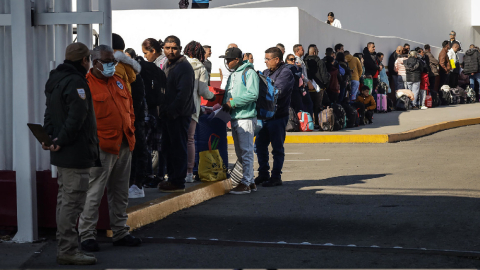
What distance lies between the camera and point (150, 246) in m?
6.15

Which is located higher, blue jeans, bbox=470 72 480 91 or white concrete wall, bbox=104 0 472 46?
white concrete wall, bbox=104 0 472 46

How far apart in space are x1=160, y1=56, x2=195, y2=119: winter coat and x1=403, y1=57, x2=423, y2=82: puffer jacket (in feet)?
55.2

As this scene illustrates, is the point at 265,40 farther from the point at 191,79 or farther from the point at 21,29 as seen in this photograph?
the point at 21,29

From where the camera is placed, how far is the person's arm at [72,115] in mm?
5293

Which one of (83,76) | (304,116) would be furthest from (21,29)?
(304,116)

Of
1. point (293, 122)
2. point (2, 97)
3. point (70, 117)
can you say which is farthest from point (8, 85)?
point (293, 122)

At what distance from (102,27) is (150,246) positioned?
1937 mm

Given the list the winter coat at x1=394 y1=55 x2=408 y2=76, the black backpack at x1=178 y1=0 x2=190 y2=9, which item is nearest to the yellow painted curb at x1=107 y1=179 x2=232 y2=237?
the black backpack at x1=178 y1=0 x2=190 y2=9

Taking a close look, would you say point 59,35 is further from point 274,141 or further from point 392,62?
point 392,62

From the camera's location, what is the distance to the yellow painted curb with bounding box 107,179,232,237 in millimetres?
6943

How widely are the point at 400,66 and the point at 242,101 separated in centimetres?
1697

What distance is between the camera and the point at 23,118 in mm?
6250

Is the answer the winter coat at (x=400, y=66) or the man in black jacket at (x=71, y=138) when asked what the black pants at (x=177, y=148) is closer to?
the man in black jacket at (x=71, y=138)

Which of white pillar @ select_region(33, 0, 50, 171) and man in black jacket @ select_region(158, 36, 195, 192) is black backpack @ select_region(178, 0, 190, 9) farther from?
white pillar @ select_region(33, 0, 50, 171)
